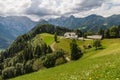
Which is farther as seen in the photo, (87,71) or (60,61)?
(60,61)

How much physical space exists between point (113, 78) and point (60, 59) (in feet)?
368

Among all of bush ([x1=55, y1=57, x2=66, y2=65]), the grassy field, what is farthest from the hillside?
bush ([x1=55, y1=57, x2=66, y2=65])

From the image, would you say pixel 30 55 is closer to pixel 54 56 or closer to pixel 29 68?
pixel 29 68


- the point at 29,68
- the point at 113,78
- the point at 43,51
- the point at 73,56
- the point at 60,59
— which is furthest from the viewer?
the point at 43,51

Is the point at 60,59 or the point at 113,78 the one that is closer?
the point at 113,78

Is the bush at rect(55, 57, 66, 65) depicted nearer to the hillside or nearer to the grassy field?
the grassy field

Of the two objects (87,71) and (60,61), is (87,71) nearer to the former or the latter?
(87,71)

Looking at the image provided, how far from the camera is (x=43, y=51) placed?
17812cm

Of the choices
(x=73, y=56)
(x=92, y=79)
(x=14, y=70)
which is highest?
(x=92, y=79)

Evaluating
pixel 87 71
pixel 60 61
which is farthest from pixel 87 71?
A: pixel 60 61

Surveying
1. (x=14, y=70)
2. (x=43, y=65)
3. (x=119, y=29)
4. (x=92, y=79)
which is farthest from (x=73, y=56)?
(x=92, y=79)

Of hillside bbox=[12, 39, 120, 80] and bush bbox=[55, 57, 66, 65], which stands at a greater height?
hillside bbox=[12, 39, 120, 80]

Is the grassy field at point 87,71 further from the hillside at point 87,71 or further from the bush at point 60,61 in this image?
the bush at point 60,61

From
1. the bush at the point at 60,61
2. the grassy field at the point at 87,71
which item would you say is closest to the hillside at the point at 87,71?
the grassy field at the point at 87,71
